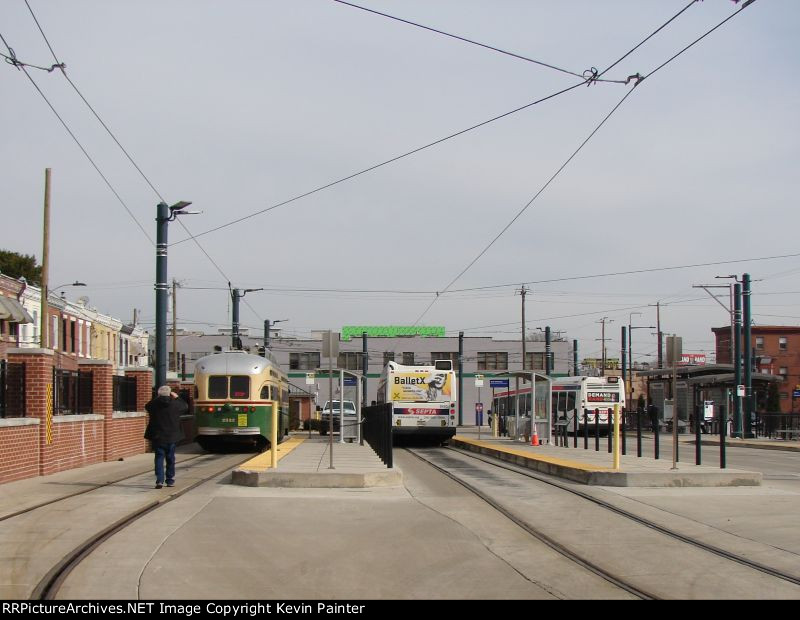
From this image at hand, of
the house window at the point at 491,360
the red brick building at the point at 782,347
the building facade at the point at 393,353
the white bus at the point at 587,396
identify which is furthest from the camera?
the red brick building at the point at 782,347

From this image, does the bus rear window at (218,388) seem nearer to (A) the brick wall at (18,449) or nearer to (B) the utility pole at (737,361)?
(A) the brick wall at (18,449)

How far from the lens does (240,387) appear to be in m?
26.1

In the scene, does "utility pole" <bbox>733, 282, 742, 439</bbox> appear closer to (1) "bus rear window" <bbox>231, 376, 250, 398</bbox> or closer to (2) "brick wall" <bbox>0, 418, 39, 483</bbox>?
(1) "bus rear window" <bbox>231, 376, 250, 398</bbox>

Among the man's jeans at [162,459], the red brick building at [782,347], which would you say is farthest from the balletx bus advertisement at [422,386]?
the red brick building at [782,347]

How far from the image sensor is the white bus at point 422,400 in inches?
1293

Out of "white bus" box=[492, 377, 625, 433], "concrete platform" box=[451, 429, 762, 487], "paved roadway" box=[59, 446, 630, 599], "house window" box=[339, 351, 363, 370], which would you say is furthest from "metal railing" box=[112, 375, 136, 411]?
"house window" box=[339, 351, 363, 370]

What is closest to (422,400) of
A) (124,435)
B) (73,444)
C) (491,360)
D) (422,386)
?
(422,386)

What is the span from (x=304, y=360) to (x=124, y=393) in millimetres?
66714

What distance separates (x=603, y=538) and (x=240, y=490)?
20.3ft

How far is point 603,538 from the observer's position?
10359 mm

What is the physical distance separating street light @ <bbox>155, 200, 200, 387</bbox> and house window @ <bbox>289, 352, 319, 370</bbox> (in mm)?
67609

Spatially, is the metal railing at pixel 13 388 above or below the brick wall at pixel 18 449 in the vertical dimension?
above

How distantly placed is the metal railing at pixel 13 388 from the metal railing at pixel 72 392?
1352 millimetres
